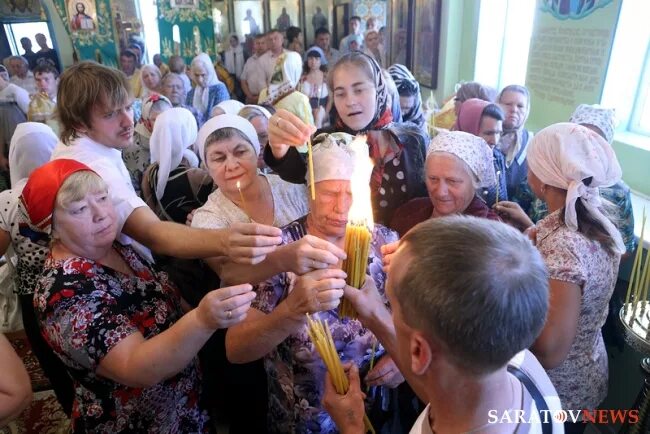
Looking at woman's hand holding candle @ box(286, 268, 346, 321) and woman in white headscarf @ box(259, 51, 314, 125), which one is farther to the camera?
woman in white headscarf @ box(259, 51, 314, 125)

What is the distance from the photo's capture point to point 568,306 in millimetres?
1648

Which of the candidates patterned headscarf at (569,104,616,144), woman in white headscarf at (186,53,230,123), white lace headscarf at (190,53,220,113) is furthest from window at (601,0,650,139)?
white lace headscarf at (190,53,220,113)

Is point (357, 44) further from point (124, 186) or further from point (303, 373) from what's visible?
point (303, 373)

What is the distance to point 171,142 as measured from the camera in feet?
10.2

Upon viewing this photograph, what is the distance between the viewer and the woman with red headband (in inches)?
54.2

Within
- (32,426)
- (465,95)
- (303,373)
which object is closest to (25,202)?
(303,373)

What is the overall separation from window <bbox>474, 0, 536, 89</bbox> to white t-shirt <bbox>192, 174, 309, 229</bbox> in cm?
409

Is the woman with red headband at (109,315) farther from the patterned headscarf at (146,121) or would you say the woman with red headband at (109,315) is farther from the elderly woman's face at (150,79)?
the elderly woman's face at (150,79)

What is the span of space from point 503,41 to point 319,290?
18.5ft

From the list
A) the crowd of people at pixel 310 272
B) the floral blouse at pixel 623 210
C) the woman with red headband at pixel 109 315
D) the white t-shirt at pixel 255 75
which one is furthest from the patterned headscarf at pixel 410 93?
the white t-shirt at pixel 255 75

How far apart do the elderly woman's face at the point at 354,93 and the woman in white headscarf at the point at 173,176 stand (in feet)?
3.85

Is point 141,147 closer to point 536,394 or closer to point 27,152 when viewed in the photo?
point 27,152

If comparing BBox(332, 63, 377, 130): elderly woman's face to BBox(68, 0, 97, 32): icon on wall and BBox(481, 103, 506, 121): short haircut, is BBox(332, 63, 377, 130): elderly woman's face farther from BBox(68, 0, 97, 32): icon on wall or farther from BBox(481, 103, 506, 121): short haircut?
BBox(68, 0, 97, 32): icon on wall

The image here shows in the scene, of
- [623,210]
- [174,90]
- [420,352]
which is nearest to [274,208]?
[420,352]
